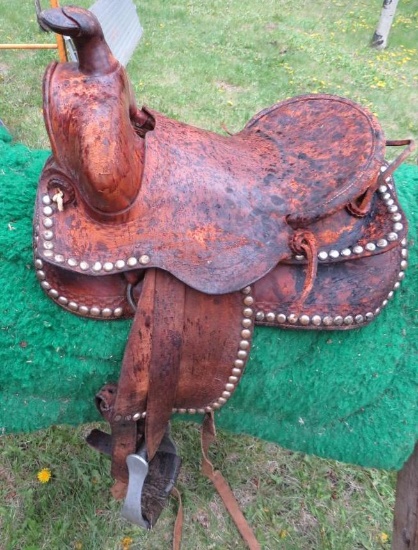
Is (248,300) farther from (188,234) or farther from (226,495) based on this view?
(226,495)

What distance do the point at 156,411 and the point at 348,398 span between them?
0.35 m

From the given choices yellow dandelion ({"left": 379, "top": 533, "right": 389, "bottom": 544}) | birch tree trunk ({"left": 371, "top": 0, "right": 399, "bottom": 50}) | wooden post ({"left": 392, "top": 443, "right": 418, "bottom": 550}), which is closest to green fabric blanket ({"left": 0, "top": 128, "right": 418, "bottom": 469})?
wooden post ({"left": 392, "top": 443, "right": 418, "bottom": 550})

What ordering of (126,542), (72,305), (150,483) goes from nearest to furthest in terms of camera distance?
(72,305) < (150,483) < (126,542)

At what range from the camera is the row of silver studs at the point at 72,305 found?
0.77 metres

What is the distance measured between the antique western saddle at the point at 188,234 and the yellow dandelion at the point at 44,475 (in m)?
0.82

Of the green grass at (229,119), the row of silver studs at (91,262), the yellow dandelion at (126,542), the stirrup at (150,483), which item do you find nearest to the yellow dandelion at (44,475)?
the green grass at (229,119)

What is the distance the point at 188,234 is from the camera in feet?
2.43

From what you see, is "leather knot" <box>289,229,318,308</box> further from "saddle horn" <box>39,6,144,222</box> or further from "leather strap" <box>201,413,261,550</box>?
"leather strap" <box>201,413,261,550</box>

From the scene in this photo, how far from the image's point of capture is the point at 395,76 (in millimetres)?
4598

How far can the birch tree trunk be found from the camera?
5199mm

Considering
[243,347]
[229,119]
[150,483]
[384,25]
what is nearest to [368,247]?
[243,347]

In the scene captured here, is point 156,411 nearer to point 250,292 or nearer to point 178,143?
point 250,292

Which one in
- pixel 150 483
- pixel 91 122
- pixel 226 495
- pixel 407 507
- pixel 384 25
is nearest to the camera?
pixel 91 122

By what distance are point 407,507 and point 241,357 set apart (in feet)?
2.10
